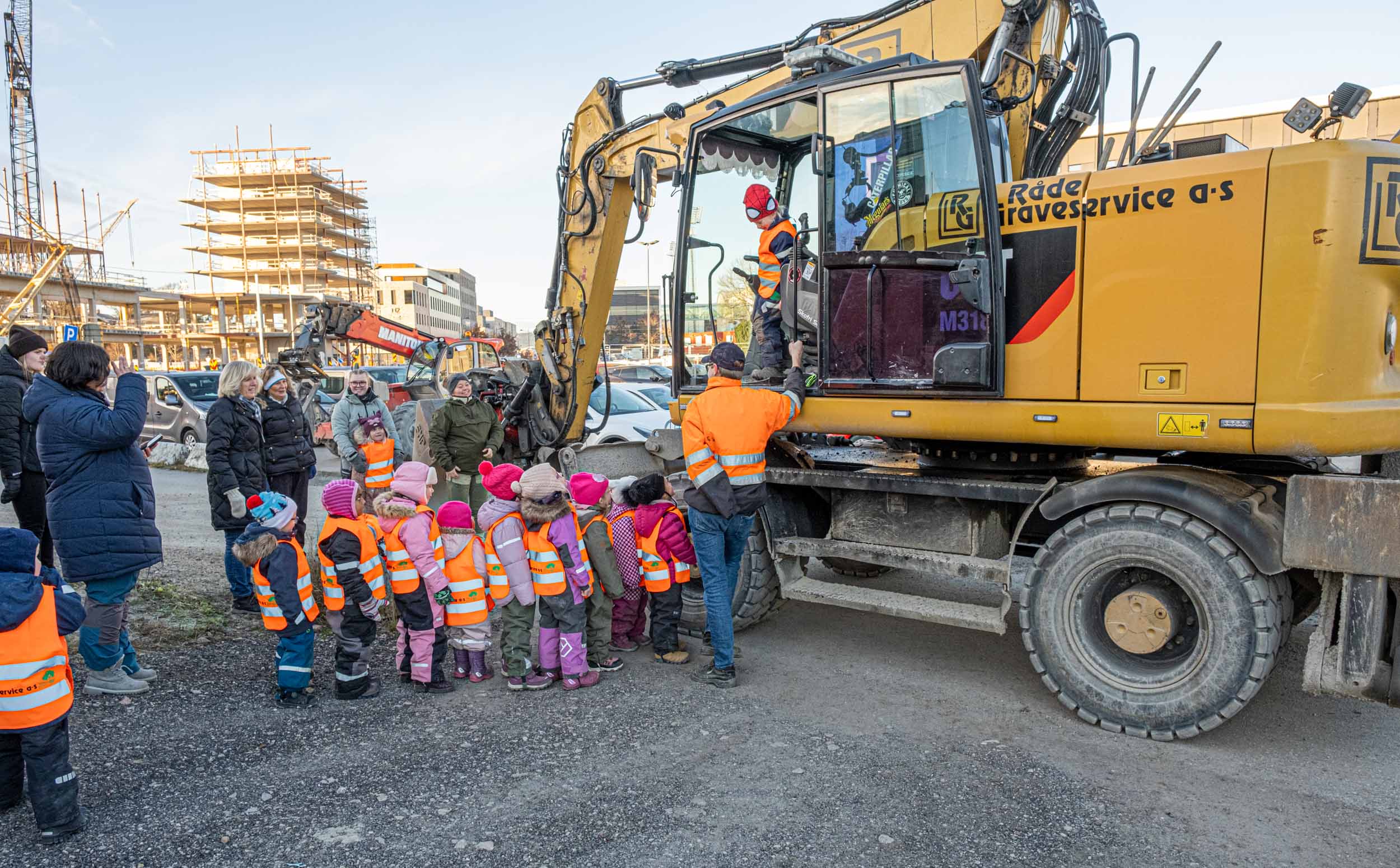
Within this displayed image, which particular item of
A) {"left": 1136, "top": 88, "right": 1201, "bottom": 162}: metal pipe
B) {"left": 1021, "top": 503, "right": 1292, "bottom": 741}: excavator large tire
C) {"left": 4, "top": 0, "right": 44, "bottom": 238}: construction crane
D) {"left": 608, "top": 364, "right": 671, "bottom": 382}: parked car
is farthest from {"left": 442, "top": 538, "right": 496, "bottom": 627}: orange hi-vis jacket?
{"left": 4, "top": 0, "right": 44, "bottom": 238}: construction crane

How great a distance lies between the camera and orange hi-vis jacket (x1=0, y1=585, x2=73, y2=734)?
128 inches

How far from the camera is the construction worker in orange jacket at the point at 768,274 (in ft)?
17.3

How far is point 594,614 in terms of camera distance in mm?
5168

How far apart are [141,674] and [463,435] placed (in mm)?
3427

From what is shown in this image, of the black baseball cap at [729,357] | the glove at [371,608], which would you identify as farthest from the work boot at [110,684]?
the black baseball cap at [729,357]

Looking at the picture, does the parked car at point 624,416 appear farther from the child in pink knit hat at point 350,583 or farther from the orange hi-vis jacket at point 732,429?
the child in pink knit hat at point 350,583

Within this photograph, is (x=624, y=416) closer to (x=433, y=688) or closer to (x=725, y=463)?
(x=725, y=463)

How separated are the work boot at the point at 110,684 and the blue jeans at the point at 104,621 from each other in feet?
0.08

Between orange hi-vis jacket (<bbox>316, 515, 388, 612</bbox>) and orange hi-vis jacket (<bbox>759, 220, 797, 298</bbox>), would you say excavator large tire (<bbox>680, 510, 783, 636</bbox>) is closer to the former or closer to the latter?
orange hi-vis jacket (<bbox>759, 220, 797, 298</bbox>)

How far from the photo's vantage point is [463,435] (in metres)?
7.88

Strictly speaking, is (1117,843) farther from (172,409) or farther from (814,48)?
(172,409)

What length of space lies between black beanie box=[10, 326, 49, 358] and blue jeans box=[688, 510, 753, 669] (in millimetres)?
4455

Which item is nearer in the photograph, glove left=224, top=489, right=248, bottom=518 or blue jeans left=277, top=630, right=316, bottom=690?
blue jeans left=277, top=630, right=316, bottom=690

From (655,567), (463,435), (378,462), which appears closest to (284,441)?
(378,462)
